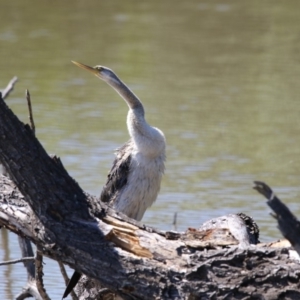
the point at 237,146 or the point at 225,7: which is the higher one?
the point at 225,7

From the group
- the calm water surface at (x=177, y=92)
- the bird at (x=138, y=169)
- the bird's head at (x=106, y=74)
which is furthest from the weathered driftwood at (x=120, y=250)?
the calm water surface at (x=177, y=92)

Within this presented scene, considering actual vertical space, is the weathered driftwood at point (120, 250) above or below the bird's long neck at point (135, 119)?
below

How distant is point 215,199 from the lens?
32.0ft

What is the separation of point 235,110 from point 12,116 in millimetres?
8973

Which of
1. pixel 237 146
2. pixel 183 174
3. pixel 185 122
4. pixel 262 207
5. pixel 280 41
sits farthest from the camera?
pixel 280 41

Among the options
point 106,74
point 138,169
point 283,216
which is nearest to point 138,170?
point 138,169

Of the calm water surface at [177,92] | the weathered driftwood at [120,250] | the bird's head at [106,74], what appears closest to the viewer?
the weathered driftwood at [120,250]

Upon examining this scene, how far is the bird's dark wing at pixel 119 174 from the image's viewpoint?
716 cm

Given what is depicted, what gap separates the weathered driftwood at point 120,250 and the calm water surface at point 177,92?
9.75 ft

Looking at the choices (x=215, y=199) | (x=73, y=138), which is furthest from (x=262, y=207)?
(x=73, y=138)

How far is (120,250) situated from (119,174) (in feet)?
8.42

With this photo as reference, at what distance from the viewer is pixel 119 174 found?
717 centimetres

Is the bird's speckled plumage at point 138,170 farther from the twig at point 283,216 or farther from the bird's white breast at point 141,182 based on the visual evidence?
the twig at point 283,216

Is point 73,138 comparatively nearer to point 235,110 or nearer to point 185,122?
point 185,122
